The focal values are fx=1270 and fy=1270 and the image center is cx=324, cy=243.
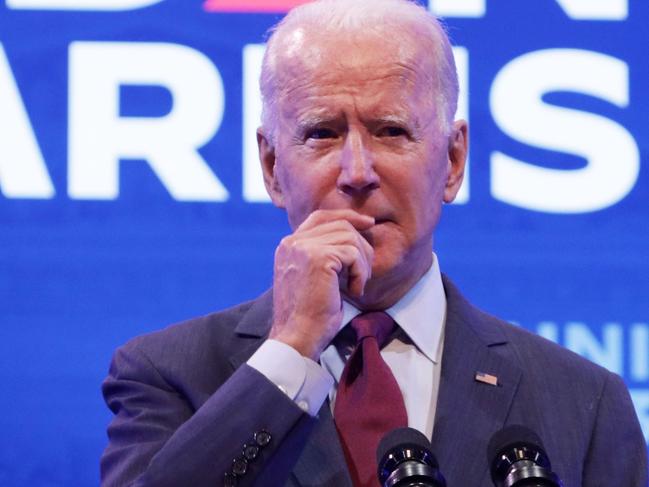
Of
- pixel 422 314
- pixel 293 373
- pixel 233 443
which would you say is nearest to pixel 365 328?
pixel 422 314

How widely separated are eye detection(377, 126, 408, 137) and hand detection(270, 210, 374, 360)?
229 millimetres

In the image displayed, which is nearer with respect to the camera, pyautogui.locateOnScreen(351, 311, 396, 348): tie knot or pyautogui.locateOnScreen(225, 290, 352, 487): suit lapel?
pyautogui.locateOnScreen(225, 290, 352, 487): suit lapel

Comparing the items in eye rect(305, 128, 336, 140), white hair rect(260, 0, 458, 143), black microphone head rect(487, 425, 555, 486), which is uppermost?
white hair rect(260, 0, 458, 143)

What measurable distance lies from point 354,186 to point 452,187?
1.12 feet

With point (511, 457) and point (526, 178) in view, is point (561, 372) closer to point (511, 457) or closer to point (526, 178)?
→ point (511, 457)

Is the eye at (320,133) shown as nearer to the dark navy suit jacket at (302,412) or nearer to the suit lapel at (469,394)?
the dark navy suit jacket at (302,412)

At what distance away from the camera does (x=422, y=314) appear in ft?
8.08

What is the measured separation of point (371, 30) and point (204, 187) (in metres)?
1.19

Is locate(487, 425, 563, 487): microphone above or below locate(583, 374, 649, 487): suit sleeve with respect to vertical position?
above

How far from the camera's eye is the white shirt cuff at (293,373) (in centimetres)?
207

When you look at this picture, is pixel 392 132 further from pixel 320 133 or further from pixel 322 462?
pixel 322 462

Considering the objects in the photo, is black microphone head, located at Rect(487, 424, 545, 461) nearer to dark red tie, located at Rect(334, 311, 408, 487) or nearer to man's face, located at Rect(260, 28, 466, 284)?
dark red tie, located at Rect(334, 311, 408, 487)

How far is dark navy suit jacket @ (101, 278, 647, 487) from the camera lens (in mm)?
2021

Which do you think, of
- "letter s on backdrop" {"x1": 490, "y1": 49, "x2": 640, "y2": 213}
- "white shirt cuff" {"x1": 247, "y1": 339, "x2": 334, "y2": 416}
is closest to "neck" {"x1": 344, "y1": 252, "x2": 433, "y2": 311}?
"white shirt cuff" {"x1": 247, "y1": 339, "x2": 334, "y2": 416}
